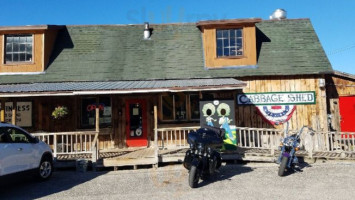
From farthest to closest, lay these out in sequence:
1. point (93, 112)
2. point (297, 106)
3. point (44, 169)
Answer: point (93, 112) < point (297, 106) < point (44, 169)

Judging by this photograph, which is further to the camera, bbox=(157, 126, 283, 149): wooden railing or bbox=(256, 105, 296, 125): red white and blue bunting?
bbox=(256, 105, 296, 125): red white and blue bunting

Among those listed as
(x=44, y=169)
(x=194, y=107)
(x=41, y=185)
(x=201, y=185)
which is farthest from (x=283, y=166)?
(x=44, y=169)

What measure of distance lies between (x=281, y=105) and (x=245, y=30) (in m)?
3.95

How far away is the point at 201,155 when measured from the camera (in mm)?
6613

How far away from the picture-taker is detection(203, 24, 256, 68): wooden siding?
11.9 metres

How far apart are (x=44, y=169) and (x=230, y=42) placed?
9.45m

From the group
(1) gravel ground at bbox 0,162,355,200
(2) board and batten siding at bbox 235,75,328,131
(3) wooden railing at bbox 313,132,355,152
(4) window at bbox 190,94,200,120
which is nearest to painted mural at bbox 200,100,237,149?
(1) gravel ground at bbox 0,162,355,200

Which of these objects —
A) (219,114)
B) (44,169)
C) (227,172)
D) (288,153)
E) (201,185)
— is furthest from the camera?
(219,114)

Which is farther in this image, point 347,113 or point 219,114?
point 347,113

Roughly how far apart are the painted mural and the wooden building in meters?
1.14

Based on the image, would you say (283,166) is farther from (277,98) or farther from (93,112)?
(93,112)

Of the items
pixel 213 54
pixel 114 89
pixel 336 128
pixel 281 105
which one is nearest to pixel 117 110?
pixel 114 89

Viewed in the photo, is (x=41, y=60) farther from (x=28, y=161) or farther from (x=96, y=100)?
(x=28, y=161)

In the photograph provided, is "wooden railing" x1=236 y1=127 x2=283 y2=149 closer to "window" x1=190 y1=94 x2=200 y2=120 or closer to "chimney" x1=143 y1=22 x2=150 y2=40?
"window" x1=190 y1=94 x2=200 y2=120
